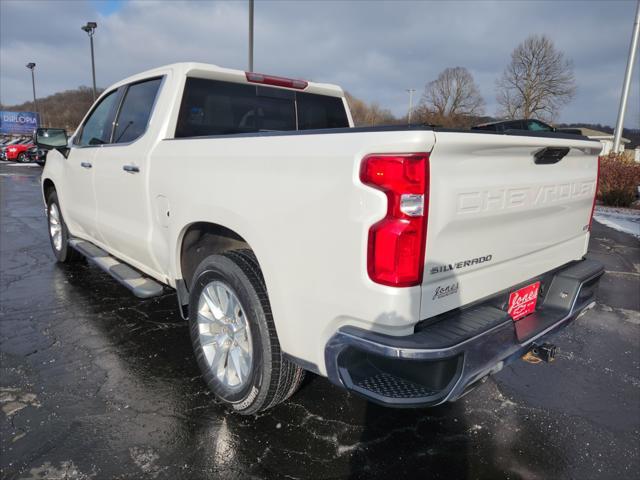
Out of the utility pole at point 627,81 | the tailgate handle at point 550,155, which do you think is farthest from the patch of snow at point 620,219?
the tailgate handle at point 550,155

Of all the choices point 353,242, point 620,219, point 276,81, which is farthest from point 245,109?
point 620,219

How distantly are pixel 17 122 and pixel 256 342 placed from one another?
61.8 metres

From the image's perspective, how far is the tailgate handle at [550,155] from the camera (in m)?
2.31

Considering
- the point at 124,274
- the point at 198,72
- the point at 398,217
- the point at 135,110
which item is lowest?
the point at 124,274

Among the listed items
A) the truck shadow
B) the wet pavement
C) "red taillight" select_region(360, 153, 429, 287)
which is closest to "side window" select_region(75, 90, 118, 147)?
the wet pavement

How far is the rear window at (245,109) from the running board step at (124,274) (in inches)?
46.6

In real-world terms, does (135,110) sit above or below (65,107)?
below

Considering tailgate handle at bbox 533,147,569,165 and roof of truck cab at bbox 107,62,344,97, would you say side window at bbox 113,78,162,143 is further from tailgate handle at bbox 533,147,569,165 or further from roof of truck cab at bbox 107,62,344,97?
tailgate handle at bbox 533,147,569,165

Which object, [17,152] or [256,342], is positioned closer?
[256,342]

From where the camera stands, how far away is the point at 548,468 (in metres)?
2.38

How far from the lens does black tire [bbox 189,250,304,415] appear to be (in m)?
2.34

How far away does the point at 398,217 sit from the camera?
1.76 m

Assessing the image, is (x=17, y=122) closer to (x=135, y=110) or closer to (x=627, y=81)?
(x=627, y=81)

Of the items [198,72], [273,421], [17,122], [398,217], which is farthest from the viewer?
[17,122]
